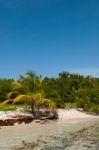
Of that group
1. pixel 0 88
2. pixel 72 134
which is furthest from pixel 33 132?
pixel 0 88

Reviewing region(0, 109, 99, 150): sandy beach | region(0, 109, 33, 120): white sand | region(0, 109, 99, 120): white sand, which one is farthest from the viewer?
region(0, 109, 99, 120): white sand

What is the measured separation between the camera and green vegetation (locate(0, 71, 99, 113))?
1668 inches

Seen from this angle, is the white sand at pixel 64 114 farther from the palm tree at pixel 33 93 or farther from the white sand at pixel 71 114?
the palm tree at pixel 33 93

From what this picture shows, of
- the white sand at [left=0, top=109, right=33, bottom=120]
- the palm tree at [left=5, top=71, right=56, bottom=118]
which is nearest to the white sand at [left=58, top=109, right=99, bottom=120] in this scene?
the palm tree at [left=5, top=71, right=56, bottom=118]

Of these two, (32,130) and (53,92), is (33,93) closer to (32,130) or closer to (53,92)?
(53,92)

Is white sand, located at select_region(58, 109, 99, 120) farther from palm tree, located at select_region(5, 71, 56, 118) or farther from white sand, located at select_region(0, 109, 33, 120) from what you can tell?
white sand, located at select_region(0, 109, 33, 120)

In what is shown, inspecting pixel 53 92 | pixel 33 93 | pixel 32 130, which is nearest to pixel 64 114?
pixel 53 92

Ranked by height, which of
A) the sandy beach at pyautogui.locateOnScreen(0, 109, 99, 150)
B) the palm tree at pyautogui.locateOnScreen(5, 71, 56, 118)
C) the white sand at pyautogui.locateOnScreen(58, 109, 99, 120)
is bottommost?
the sandy beach at pyautogui.locateOnScreen(0, 109, 99, 150)

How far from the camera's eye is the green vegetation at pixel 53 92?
4238 cm

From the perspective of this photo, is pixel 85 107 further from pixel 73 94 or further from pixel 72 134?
pixel 72 134

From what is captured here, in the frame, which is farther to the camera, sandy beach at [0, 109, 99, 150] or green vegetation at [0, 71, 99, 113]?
green vegetation at [0, 71, 99, 113]

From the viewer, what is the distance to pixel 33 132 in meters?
31.5

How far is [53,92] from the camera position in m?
48.6

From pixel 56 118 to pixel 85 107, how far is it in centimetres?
689
